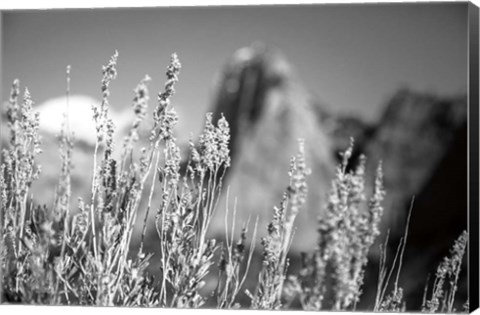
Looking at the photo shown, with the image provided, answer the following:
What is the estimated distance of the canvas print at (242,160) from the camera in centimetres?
422

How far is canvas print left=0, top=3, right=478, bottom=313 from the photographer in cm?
422

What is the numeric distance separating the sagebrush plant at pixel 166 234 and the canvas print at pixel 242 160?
0.01 m

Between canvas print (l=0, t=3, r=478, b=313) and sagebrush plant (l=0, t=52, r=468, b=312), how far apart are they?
12 millimetres

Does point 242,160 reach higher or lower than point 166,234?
higher

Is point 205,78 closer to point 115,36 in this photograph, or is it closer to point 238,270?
point 115,36

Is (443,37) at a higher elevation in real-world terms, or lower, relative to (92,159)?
higher

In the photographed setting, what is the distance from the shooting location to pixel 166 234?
4359 mm

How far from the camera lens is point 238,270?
4.30 m

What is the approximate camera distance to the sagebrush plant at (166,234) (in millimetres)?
4137

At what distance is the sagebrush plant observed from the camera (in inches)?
163

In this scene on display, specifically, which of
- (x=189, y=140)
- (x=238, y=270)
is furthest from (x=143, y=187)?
(x=238, y=270)

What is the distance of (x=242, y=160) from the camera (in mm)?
4434

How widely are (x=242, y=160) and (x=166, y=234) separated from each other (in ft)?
1.84

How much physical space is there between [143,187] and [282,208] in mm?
730
